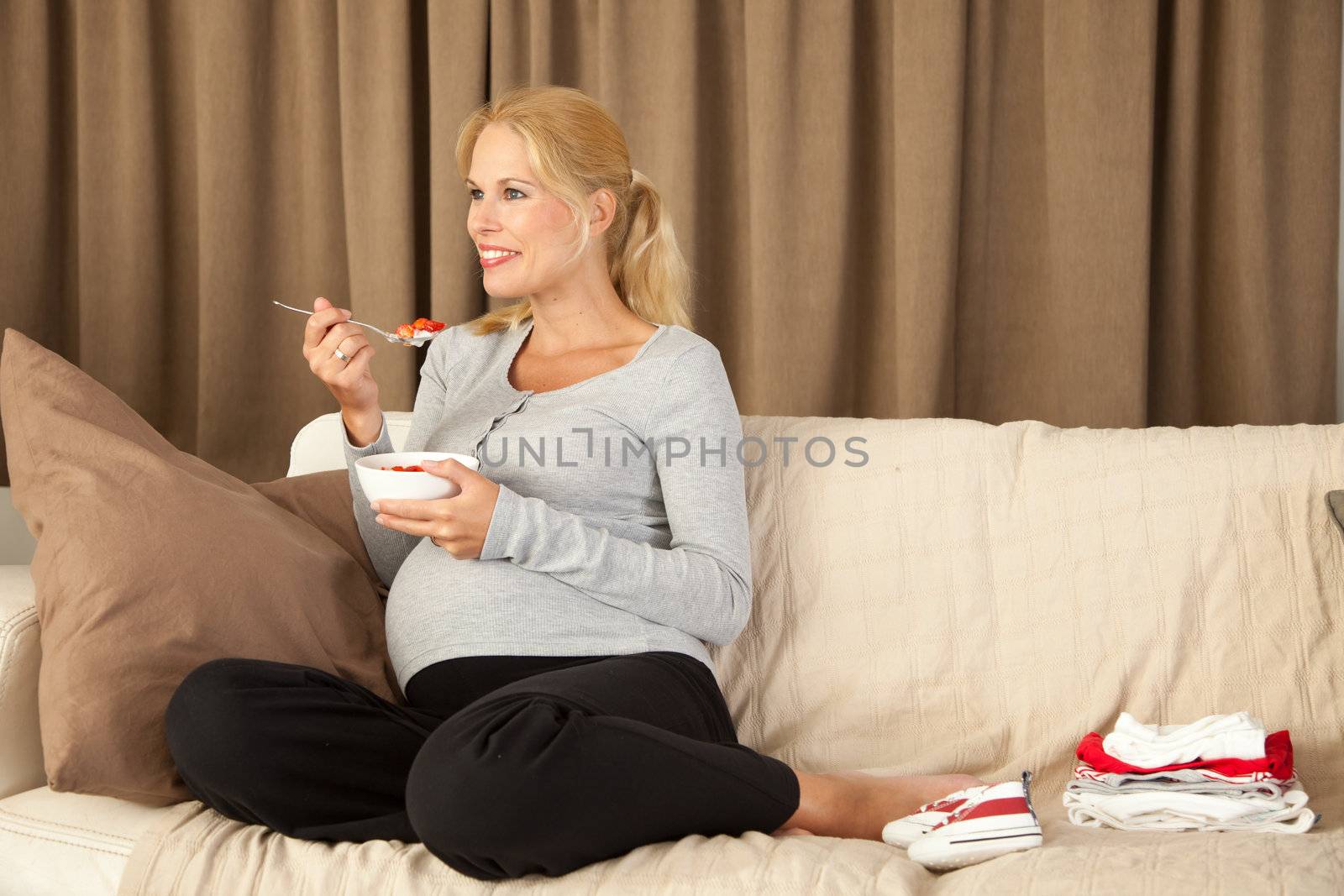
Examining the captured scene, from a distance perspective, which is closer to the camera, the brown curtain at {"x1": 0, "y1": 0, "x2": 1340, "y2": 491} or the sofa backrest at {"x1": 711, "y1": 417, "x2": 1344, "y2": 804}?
the sofa backrest at {"x1": 711, "y1": 417, "x2": 1344, "y2": 804}

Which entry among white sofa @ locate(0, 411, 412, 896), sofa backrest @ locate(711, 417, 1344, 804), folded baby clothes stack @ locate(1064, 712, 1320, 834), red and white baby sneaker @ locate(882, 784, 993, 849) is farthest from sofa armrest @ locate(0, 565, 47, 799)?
folded baby clothes stack @ locate(1064, 712, 1320, 834)

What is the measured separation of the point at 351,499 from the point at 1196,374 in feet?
4.94

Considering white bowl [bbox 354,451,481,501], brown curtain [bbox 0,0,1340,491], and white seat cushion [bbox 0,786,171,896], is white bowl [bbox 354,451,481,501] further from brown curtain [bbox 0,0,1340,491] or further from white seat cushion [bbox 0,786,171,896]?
brown curtain [bbox 0,0,1340,491]

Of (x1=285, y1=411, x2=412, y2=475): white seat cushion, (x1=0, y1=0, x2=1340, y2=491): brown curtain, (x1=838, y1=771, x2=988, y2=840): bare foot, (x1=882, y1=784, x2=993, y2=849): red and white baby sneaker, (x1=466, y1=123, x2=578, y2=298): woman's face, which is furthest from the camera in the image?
(x1=0, y1=0, x2=1340, y2=491): brown curtain

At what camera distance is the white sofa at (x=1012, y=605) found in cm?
152

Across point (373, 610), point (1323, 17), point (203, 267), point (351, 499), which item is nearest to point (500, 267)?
point (351, 499)

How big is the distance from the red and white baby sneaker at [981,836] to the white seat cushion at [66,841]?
0.81 m

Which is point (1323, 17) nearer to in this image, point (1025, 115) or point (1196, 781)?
point (1025, 115)

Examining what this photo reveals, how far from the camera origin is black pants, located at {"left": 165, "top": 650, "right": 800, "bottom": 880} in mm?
1175

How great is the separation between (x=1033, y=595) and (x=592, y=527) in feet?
1.90

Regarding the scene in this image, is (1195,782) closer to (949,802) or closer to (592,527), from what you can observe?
(949,802)

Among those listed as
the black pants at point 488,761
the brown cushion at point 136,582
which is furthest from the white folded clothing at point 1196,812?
the brown cushion at point 136,582

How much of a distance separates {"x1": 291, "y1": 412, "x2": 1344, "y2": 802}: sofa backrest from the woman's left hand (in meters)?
0.42

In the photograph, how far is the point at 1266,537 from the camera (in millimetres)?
1583
